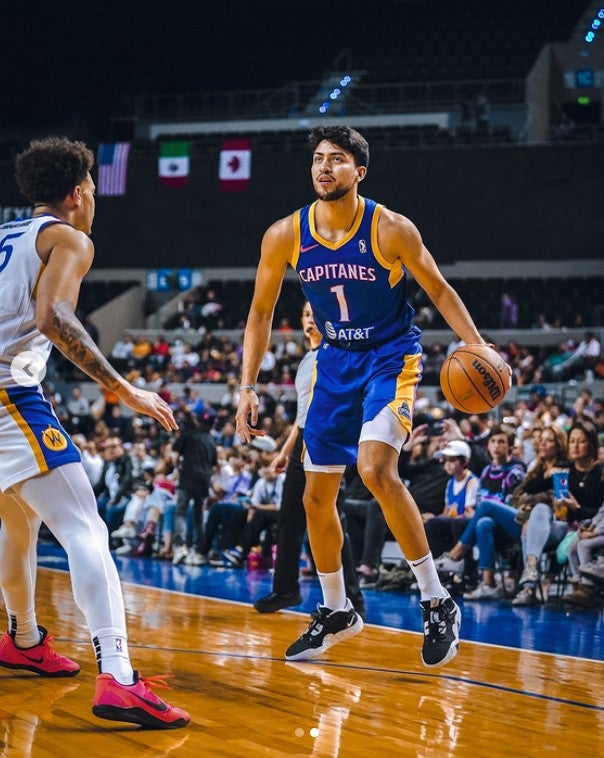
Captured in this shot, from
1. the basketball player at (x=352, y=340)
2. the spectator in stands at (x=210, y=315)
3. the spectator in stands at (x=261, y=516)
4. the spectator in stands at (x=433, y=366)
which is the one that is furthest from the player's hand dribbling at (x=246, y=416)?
the spectator in stands at (x=210, y=315)

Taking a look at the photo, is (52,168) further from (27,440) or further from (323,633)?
(323,633)

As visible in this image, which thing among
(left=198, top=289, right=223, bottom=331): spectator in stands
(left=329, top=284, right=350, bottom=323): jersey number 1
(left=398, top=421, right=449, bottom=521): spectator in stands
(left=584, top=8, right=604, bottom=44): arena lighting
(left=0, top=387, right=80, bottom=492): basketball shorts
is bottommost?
(left=398, top=421, right=449, bottom=521): spectator in stands

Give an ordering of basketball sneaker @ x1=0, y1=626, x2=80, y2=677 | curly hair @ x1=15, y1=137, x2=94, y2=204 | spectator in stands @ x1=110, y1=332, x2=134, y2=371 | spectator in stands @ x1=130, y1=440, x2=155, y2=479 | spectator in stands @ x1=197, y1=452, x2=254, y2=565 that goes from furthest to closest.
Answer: spectator in stands @ x1=110, y1=332, x2=134, y2=371 < spectator in stands @ x1=130, y1=440, x2=155, y2=479 < spectator in stands @ x1=197, y1=452, x2=254, y2=565 < basketball sneaker @ x1=0, y1=626, x2=80, y2=677 < curly hair @ x1=15, y1=137, x2=94, y2=204

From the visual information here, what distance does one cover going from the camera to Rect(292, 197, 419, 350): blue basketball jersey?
4.45 m

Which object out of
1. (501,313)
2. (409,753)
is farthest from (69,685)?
(501,313)

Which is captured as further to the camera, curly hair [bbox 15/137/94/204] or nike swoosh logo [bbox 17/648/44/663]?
nike swoosh logo [bbox 17/648/44/663]

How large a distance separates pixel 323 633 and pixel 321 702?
0.92 m

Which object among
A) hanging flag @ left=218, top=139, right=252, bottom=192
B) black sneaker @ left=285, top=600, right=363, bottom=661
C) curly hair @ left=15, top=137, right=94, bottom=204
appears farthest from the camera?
hanging flag @ left=218, top=139, right=252, bottom=192

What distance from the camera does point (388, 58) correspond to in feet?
86.2

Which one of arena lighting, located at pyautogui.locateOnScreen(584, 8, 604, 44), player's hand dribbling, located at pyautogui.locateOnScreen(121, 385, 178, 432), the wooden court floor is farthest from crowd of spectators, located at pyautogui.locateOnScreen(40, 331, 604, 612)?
arena lighting, located at pyautogui.locateOnScreen(584, 8, 604, 44)

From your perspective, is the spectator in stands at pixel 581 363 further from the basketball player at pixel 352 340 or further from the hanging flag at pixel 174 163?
the basketball player at pixel 352 340

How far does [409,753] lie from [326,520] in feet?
5.43

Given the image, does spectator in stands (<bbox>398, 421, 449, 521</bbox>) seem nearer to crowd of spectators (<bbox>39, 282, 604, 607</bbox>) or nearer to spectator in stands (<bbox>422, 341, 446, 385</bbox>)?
crowd of spectators (<bbox>39, 282, 604, 607</bbox>)

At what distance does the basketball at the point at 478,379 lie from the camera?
4.38m
